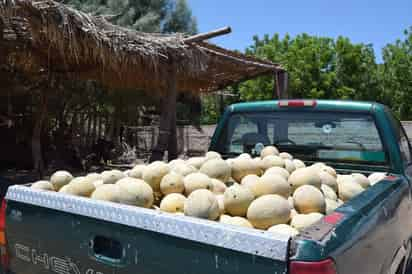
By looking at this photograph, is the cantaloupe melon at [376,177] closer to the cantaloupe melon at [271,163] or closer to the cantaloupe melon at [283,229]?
the cantaloupe melon at [271,163]

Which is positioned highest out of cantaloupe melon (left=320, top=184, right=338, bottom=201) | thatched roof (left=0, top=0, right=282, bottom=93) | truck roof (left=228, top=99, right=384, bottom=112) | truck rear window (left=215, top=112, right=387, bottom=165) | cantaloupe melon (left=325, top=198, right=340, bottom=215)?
thatched roof (left=0, top=0, right=282, bottom=93)

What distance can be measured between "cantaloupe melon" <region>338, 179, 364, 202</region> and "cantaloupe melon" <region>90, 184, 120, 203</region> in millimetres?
1405

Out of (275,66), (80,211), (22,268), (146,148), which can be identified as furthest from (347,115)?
(146,148)

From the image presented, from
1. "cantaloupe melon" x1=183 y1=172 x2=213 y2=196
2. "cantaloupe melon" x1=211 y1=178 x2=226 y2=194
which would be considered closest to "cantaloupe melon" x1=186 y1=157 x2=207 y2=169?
"cantaloupe melon" x1=211 y1=178 x2=226 y2=194

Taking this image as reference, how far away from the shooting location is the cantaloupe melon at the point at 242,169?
262cm

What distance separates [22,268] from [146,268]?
98 centimetres

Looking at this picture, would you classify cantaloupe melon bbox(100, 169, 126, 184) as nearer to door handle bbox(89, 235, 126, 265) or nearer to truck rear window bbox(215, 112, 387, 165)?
door handle bbox(89, 235, 126, 265)

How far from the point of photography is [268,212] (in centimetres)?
180

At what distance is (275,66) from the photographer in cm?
995

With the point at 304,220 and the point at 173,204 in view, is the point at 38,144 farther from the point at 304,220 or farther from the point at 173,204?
the point at 304,220

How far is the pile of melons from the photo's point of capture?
6.04 ft

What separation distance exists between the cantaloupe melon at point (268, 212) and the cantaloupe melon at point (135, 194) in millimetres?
541

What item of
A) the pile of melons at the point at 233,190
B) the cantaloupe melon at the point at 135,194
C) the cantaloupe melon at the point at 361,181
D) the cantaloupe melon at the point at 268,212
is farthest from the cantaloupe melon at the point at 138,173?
the cantaloupe melon at the point at 361,181

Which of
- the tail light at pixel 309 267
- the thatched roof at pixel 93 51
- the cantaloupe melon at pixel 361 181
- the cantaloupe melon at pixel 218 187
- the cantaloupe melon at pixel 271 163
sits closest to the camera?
the tail light at pixel 309 267
